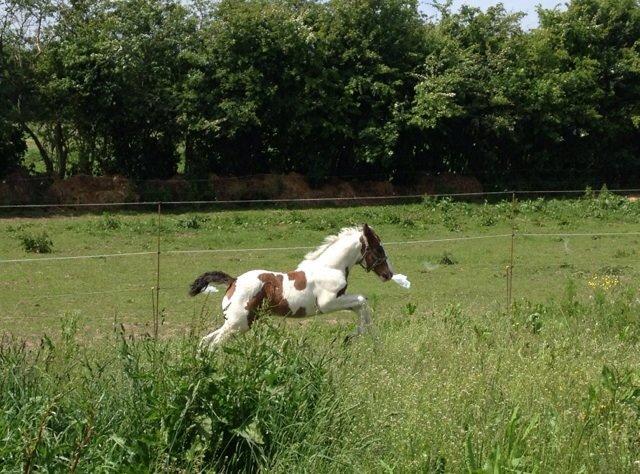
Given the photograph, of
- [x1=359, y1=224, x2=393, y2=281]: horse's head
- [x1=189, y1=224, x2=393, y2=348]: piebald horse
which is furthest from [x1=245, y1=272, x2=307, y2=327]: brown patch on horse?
[x1=359, y1=224, x2=393, y2=281]: horse's head

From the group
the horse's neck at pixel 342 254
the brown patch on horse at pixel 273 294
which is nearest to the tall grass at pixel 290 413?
the brown patch on horse at pixel 273 294

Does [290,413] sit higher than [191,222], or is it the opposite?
[191,222]

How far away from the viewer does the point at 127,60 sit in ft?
88.5

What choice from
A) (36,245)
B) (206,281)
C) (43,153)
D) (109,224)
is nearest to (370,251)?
(206,281)

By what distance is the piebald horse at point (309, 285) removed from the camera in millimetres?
11102

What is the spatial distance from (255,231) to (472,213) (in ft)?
20.9

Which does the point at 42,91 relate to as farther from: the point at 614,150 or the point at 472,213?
the point at 614,150

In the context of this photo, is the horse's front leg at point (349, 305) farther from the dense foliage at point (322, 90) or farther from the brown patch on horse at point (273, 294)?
the dense foliage at point (322, 90)

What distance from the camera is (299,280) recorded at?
11.6m

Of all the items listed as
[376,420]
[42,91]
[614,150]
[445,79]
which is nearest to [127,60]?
[42,91]

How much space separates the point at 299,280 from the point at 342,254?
680mm

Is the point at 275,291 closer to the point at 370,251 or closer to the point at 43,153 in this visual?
the point at 370,251

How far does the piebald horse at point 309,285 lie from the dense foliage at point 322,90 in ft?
53.0

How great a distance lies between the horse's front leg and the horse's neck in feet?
1.58
